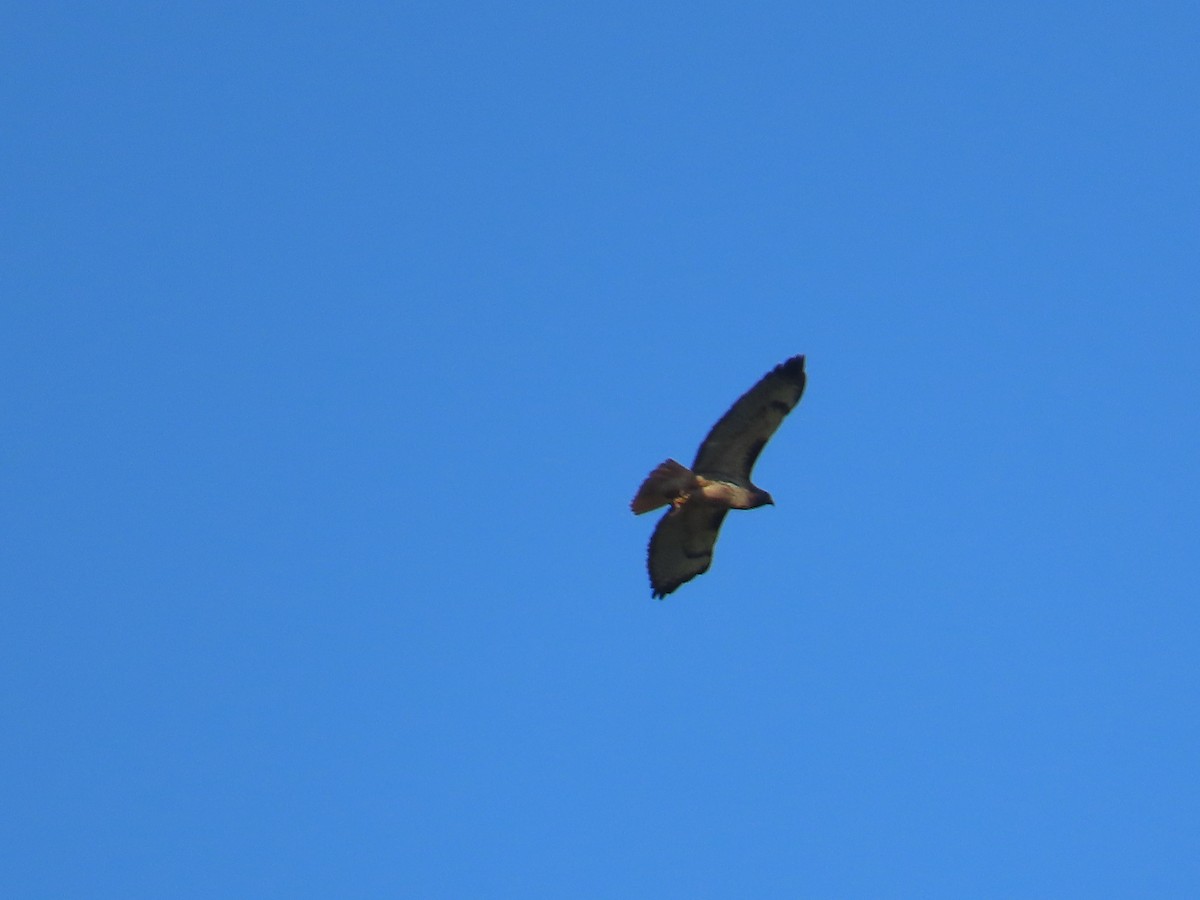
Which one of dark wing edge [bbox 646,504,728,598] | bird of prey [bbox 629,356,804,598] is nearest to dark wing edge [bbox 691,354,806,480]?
bird of prey [bbox 629,356,804,598]

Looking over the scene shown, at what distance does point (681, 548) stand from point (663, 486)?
46.5 inches

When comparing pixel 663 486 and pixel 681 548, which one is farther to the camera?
pixel 681 548

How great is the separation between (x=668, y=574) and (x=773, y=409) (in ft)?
6.90

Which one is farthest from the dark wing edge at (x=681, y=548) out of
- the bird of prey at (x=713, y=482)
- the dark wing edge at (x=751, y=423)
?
the dark wing edge at (x=751, y=423)

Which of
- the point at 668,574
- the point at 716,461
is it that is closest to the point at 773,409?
the point at 716,461

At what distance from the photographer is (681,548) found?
21234mm

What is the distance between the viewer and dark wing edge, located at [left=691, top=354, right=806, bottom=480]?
2034 cm

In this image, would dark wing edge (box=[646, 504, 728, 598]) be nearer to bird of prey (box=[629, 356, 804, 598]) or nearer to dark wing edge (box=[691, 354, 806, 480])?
bird of prey (box=[629, 356, 804, 598])

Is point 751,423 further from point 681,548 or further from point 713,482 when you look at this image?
point 681,548

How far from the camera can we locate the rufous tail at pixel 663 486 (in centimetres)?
2022

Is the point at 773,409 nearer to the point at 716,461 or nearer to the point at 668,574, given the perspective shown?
the point at 716,461

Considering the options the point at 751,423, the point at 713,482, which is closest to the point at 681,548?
the point at 713,482

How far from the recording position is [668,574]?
21.3m

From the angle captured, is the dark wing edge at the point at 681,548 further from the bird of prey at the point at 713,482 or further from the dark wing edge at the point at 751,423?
the dark wing edge at the point at 751,423
